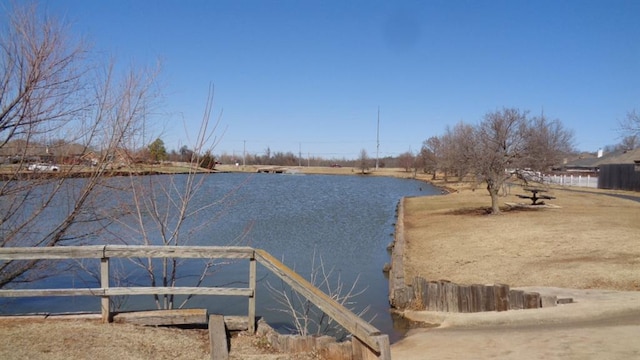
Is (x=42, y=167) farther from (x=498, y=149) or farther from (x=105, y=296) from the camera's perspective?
(x=498, y=149)

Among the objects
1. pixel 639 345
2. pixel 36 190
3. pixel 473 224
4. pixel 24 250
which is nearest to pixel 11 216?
pixel 36 190

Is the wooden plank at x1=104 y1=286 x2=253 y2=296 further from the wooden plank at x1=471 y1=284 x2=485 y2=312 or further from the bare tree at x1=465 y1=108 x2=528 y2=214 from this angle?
the bare tree at x1=465 y1=108 x2=528 y2=214

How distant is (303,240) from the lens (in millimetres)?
22203

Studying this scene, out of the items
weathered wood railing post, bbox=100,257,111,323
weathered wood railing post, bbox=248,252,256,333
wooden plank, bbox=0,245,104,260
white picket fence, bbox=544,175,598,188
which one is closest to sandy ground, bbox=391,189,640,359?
weathered wood railing post, bbox=248,252,256,333

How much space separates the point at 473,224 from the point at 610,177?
3337 centimetres

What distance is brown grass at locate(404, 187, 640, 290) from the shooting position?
12922mm

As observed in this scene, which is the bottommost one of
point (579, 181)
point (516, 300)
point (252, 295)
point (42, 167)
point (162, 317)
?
point (516, 300)

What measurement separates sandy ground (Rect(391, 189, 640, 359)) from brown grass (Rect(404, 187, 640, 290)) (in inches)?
1.0

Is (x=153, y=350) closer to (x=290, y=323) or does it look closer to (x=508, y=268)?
(x=290, y=323)

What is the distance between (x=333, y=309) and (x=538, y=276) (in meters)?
9.56

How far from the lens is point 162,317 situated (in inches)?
252

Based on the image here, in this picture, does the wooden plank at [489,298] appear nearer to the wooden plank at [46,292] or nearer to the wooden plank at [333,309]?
the wooden plank at [333,309]

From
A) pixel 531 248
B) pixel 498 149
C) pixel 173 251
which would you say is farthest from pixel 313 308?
pixel 498 149

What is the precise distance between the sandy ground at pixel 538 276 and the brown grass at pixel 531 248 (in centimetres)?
3
